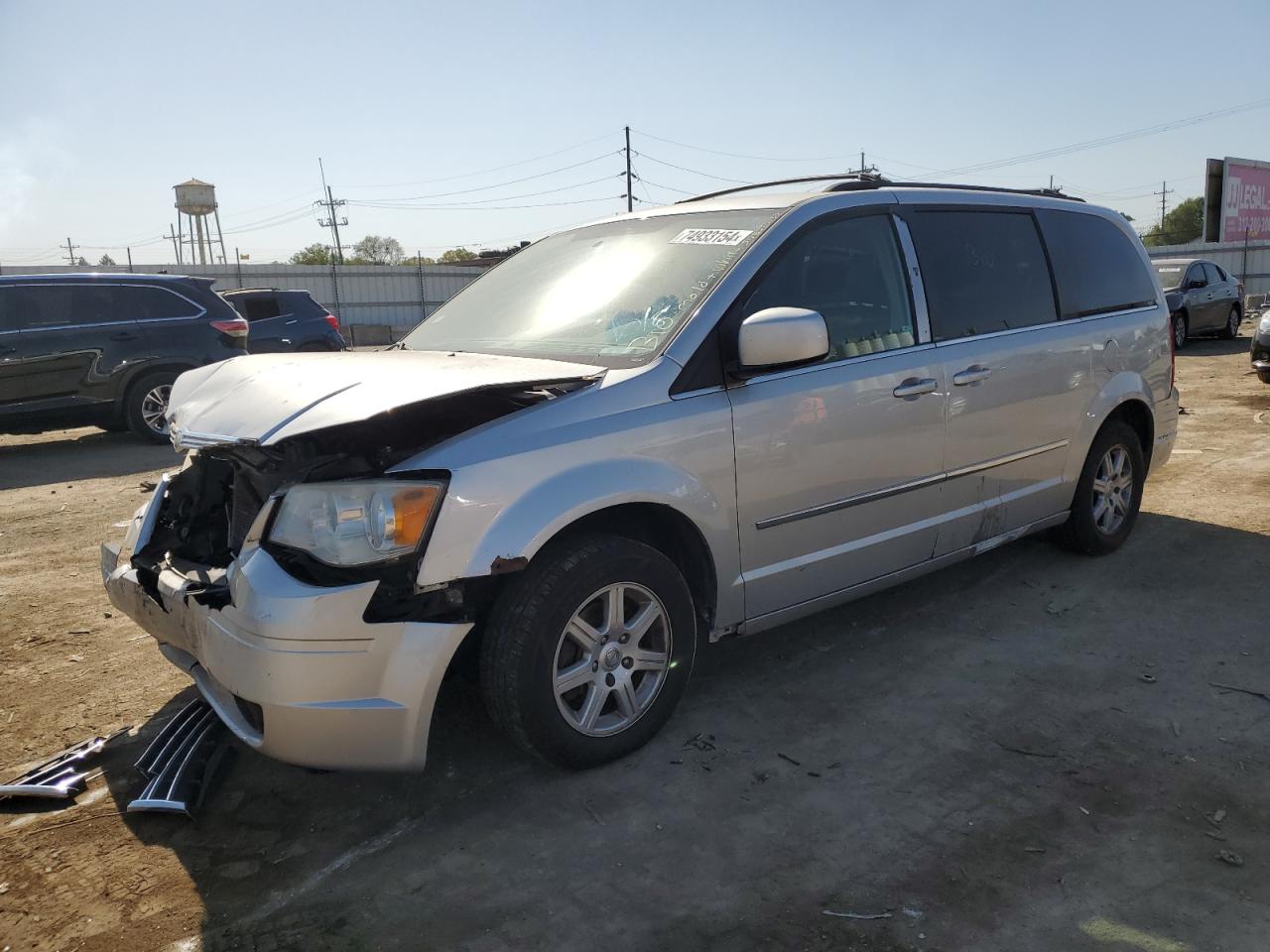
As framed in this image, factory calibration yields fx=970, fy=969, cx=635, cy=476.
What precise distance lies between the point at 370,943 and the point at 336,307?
3394cm

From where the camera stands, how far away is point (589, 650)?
303cm

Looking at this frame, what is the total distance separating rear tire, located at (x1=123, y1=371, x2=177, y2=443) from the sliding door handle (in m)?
8.34

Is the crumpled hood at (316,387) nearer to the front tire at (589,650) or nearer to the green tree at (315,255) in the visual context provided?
the front tire at (589,650)

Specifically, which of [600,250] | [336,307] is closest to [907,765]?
[600,250]

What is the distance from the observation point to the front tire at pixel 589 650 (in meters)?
2.85

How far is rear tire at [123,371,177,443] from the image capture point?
9.84m

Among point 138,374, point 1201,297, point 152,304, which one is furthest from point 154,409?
point 1201,297

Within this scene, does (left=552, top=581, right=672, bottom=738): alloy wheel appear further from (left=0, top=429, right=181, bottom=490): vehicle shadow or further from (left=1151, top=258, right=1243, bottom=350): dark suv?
(left=1151, top=258, right=1243, bottom=350): dark suv

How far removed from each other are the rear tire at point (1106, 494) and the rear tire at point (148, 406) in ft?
28.1

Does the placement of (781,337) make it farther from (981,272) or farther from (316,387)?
(981,272)

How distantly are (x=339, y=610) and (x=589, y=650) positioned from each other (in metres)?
0.80

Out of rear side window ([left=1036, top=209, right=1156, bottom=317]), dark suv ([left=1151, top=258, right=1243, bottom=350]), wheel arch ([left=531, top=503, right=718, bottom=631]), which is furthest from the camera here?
dark suv ([left=1151, top=258, right=1243, bottom=350])

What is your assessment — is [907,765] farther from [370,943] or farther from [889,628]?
[370,943]

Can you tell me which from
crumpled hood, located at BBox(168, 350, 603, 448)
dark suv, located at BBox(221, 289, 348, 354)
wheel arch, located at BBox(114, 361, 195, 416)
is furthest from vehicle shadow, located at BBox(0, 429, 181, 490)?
crumpled hood, located at BBox(168, 350, 603, 448)
